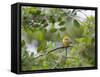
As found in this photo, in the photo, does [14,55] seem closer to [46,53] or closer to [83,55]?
[46,53]

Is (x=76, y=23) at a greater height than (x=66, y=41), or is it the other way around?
(x=76, y=23)

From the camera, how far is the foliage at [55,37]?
7.81 feet

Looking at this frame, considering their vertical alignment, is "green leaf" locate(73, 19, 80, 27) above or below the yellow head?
above

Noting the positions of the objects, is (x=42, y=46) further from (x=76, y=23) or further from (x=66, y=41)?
(x=76, y=23)

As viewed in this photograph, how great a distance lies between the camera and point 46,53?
2.45 m

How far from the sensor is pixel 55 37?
249 cm

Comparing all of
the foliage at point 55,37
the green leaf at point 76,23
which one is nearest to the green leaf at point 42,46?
the foliage at point 55,37

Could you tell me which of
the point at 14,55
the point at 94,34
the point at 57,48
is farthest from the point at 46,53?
the point at 94,34

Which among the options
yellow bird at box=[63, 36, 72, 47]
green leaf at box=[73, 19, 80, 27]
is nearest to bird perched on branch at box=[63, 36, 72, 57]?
yellow bird at box=[63, 36, 72, 47]

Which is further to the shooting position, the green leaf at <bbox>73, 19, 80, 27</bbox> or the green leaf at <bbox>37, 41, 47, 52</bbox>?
the green leaf at <bbox>73, 19, 80, 27</bbox>

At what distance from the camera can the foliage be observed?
238 centimetres

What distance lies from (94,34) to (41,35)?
535 millimetres

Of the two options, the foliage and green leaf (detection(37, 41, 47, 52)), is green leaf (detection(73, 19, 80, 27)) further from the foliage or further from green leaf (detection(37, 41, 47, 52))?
green leaf (detection(37, 41, 47, 52))

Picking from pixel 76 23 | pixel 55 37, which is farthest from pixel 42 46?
pixel 76 23
